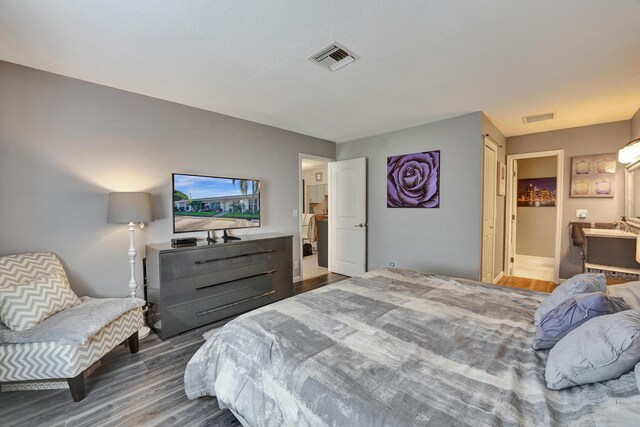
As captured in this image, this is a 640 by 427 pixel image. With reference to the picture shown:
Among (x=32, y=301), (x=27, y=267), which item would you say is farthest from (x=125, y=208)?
(x=32, y=301)

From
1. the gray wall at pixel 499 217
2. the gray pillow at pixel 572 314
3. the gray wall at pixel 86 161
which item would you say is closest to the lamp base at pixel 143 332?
the gray wall at pixel 86 161

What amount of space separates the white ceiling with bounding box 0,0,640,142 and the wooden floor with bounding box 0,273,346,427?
2438 millimetres

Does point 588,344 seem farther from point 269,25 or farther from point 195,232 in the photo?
point 195,232

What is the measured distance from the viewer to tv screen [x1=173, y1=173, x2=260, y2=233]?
2.96m

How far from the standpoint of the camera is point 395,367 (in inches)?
43.6

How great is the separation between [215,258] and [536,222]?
6.10 meters

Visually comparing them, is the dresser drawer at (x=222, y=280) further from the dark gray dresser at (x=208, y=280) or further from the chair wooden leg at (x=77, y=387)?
the chair wooden leg at (x=77, y=387)

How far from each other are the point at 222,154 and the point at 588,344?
3.55 metres

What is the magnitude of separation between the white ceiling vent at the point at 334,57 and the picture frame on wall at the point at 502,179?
3.24m

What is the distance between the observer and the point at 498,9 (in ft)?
5.17

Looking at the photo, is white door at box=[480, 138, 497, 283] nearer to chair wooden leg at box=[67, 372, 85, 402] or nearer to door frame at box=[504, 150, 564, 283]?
door frame at box=[504, 150, 564, 283]

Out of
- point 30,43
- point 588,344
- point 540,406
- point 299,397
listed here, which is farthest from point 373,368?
point 30,43

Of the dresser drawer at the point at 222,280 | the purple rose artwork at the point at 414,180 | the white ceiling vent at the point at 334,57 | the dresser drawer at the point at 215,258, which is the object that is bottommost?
the dresser drawer at the point at 222,280

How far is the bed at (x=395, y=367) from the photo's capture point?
87 cm
